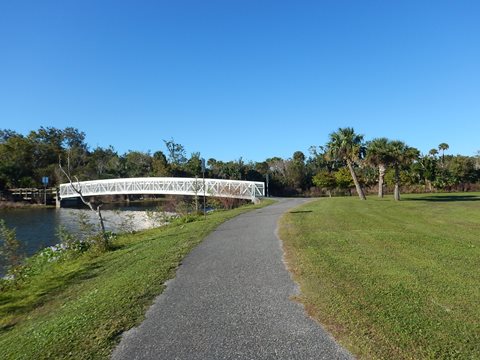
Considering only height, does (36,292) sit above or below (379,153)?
below

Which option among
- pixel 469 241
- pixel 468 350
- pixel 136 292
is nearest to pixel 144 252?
pixel 136 292

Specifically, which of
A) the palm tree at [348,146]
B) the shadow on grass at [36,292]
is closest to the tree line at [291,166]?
the palm tree at [348,146]

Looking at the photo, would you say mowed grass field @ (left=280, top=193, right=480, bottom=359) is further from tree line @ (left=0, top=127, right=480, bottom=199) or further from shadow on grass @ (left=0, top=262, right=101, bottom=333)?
tree line @ (left=0, top=127, right=480, bottom=199)

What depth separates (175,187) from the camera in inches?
1732

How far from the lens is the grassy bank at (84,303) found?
4461mm

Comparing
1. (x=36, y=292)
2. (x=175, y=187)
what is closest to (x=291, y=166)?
(x=175, y=187)

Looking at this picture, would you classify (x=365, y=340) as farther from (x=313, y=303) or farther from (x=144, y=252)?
(x=144, y=252)

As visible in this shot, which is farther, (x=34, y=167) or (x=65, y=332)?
(x=34, y=167)

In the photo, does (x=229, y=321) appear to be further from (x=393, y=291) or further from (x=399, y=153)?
(x=399, y=153)

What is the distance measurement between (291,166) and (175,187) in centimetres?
2203

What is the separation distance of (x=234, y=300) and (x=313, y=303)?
45.8 inches

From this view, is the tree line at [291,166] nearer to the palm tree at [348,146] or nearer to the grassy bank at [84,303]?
the palm tree at [348,146]

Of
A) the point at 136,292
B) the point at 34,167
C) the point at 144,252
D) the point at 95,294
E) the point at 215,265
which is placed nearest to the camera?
the point at 136,292

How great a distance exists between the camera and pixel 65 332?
15.7 ft
